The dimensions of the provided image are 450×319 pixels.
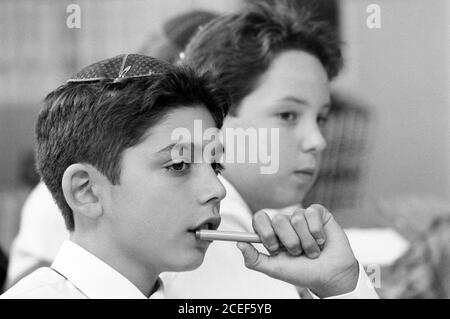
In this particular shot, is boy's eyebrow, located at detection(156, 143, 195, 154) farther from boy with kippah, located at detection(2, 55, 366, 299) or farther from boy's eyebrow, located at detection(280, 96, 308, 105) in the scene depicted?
boy's eyebrow, located at detection(280, 96, 308, 105)

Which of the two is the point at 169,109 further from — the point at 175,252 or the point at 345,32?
the point at 345,32

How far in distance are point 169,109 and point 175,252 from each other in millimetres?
134

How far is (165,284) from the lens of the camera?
791 mm

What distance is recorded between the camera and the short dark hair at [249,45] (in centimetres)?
92

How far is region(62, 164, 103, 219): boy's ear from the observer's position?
0.66 m

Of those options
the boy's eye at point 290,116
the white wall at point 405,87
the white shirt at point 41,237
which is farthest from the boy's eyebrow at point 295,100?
the white wall at point 405,87

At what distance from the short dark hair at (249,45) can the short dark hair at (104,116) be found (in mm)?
234

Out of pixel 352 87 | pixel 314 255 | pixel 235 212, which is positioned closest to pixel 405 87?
pixel 352 87

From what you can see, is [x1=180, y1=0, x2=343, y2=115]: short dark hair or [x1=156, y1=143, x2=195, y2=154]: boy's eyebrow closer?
[x1=156, y1=143, x2=195, y2=154]: boy's eyebrow

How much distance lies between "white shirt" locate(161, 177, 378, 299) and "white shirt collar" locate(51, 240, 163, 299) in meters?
0.11

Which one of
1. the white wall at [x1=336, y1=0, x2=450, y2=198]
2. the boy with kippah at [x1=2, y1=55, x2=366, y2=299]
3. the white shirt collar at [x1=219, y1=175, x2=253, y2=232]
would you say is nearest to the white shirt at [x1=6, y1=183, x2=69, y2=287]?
the white shirt collar at [x1=219, y1=175, x2=253, y2=232]

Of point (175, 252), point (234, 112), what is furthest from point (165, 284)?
point (234, 112)

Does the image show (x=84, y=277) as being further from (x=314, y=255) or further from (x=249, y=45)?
(x=249, y=45)

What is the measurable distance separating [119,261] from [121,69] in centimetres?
18
